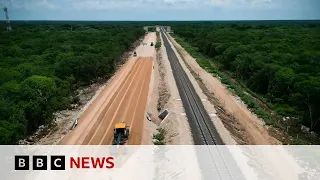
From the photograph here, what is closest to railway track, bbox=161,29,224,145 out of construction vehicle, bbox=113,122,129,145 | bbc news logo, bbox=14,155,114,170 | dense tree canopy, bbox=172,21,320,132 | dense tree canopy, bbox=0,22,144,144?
construction vehicle, bbox=113,122,129,145

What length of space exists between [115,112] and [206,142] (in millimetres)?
18179

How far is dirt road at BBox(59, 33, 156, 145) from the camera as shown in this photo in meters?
40.8

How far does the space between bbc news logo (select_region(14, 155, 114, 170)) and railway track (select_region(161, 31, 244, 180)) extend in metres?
10.4

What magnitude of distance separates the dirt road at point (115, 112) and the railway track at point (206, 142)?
7.37m

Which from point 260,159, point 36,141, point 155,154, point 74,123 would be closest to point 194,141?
point 155,154

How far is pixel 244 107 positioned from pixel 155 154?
22.9 m

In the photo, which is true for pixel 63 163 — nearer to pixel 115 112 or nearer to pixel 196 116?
pixel 115 112

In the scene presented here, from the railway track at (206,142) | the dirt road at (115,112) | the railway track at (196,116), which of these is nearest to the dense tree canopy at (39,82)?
the dirt road at (115,112)

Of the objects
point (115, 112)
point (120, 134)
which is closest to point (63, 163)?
point (120, 134)

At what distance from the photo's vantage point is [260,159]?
34.6m

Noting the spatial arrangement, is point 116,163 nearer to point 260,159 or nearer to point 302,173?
point 260,159

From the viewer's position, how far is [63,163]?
115 ft

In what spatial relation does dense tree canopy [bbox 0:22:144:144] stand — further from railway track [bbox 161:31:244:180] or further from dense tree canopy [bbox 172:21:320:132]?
dense tree canopy [bbox 172:21:320:132]

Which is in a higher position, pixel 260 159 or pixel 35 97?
pixel 35 97
